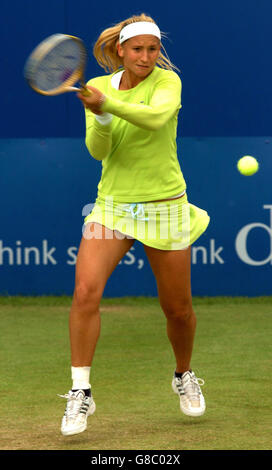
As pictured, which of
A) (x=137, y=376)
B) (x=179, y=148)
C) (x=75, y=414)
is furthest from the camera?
(x=179, y=148)

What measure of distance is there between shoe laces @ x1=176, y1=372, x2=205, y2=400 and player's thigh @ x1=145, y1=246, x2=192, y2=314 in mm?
388

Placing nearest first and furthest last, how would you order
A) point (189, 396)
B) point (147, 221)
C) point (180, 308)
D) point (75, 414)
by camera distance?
point (75, 414) → point (147, 221) → point (180, 308) → point (189, 396)

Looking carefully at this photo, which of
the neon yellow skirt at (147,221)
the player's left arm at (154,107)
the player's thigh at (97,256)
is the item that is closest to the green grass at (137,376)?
the player's thigh at (97,256)

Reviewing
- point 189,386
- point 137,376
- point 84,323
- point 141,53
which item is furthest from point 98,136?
point 137,376

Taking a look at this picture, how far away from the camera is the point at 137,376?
5223 millimetres

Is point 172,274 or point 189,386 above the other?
point 172,274

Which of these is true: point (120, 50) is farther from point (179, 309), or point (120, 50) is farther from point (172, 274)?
point (179, 309)

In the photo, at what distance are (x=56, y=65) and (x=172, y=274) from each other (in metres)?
1.00

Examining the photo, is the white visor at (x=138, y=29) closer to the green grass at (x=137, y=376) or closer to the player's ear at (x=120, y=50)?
the player's ear at (x=120, y=50)

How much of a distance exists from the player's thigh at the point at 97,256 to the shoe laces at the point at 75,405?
1.40ft

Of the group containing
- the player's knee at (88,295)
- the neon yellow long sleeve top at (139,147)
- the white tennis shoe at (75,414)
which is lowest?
the white tennis shoe at (75,414)

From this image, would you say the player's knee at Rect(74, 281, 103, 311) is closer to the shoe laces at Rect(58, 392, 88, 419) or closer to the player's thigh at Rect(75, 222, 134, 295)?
the player's thigh at Rect(75, 222, 134, 295)

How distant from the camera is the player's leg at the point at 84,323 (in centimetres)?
384

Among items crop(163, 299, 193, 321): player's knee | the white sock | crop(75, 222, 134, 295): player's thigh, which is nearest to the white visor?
crop(75, 222, 134, 295): player's thigh
